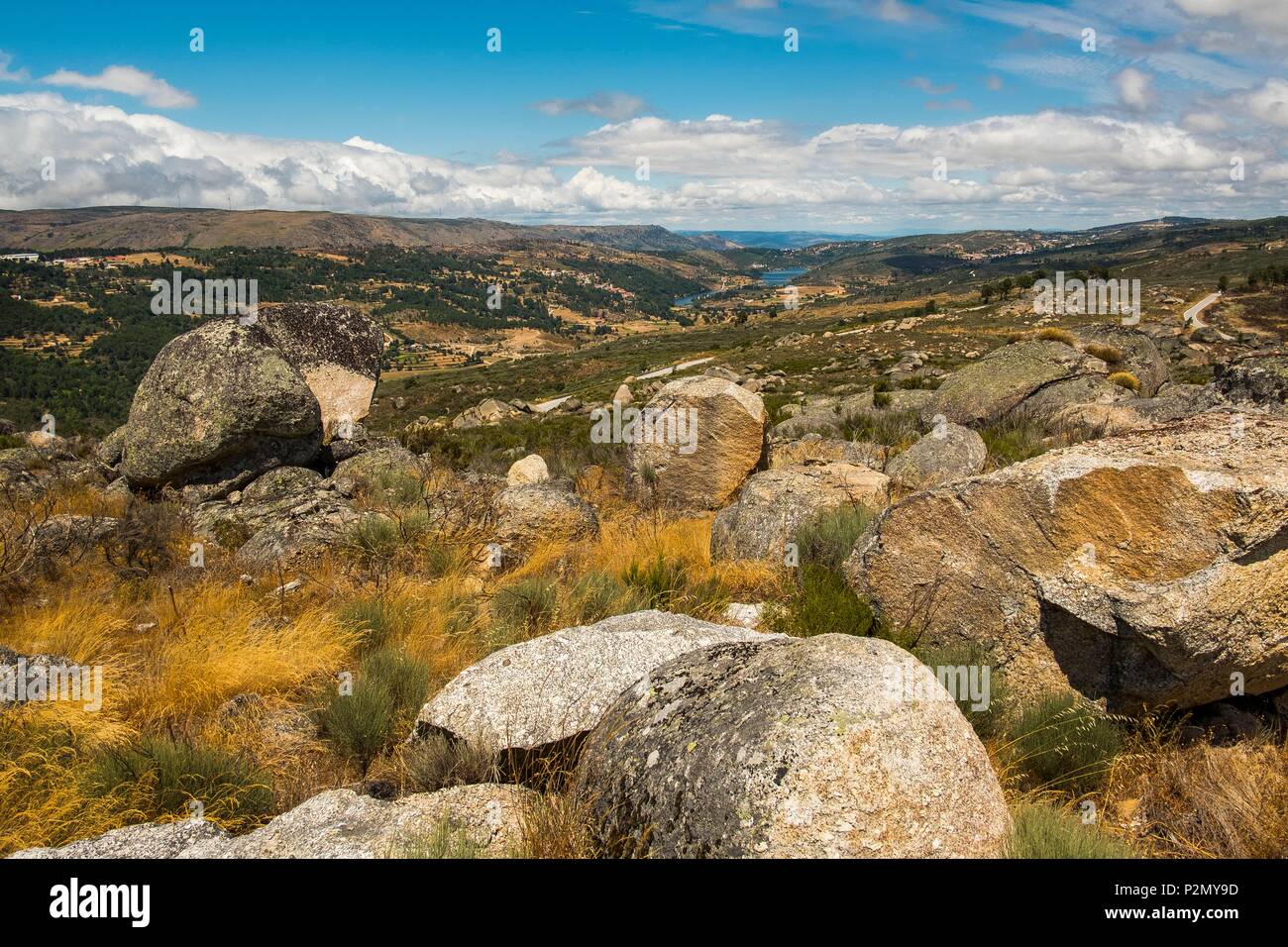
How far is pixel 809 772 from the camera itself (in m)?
2.39

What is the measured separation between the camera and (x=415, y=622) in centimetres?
567

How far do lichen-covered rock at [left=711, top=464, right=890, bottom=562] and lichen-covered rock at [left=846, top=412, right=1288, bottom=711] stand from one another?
195 cm

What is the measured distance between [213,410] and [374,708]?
8050 millimetres

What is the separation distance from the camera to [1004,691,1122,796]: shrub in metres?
→ 3.76

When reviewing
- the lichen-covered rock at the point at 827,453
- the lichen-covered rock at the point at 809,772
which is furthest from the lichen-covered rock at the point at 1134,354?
the lichen-covered rock at the point at 809,772

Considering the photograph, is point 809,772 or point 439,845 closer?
point 809,772

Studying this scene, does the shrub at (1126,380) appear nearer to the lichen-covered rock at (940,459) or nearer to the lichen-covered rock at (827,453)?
the lichen-covered rock at (827,453)

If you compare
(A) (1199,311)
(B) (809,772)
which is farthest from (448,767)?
(A) (1199,311)

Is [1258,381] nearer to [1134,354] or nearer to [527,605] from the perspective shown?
[1134,354]

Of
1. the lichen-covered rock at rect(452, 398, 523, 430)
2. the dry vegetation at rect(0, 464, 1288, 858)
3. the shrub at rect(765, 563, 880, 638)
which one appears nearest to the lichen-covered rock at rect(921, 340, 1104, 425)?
the dry vegetation at rect(0, 464, 1288, 858)

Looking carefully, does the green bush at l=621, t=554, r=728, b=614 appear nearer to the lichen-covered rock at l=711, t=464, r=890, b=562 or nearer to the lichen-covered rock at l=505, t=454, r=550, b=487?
the lichen-covered rock at l=711, t=464, r=890, b=562
